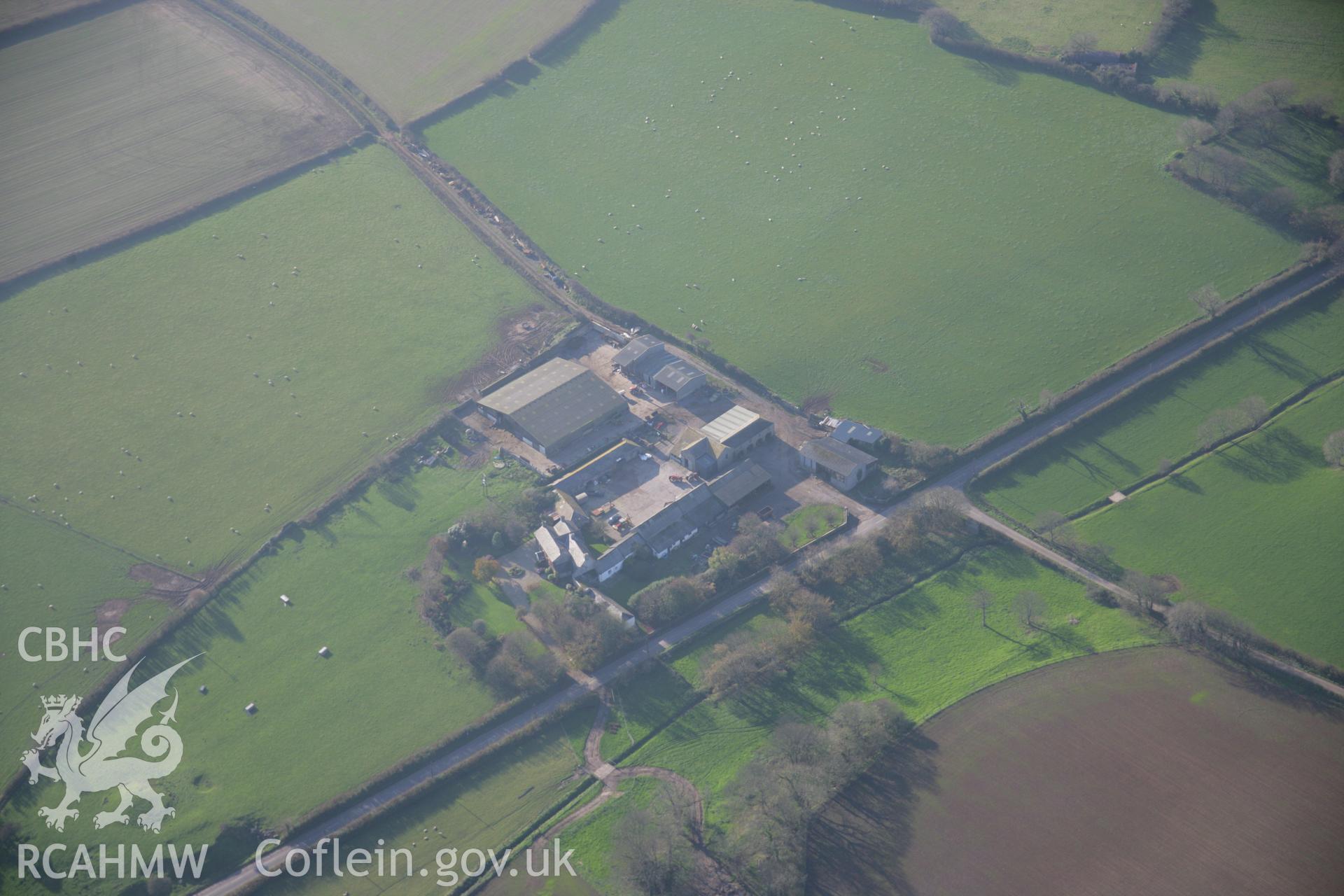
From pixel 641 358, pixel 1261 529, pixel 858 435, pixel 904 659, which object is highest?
pixel 641 358

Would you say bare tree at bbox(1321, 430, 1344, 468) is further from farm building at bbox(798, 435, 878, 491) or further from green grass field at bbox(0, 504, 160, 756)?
green grass field at bbox(0, 504, 160, 756)

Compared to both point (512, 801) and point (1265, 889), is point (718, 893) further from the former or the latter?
point (1265, 889)

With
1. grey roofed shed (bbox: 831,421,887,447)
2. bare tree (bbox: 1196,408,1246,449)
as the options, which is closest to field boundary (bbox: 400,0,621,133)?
grey roofed shed (bbox: 831,421,887,447)

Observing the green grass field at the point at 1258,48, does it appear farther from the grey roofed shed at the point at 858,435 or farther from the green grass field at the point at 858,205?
the grey roofed shed at the point at 858,435

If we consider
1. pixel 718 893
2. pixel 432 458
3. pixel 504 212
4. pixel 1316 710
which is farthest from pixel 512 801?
pixel 504 212

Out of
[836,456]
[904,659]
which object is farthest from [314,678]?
[836,456]

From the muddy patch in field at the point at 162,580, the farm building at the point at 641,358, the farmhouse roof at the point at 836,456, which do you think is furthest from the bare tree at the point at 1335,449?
the muddy patch in field at the point at 162,580

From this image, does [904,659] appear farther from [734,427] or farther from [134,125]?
[134,125]
